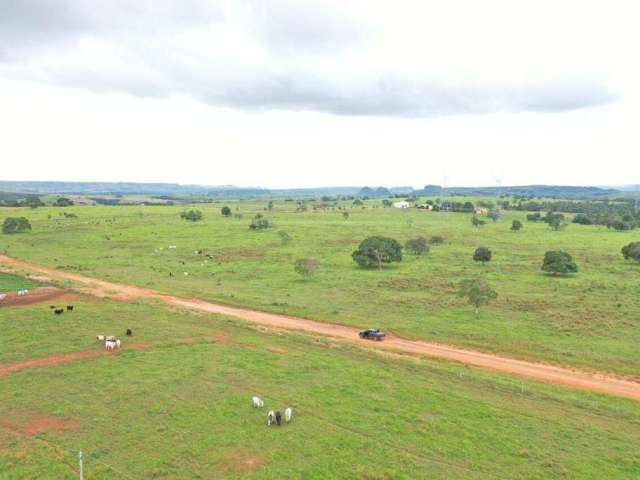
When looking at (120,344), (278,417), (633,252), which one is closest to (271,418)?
(278,417)

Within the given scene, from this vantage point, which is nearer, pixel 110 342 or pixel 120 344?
pixel 110 342

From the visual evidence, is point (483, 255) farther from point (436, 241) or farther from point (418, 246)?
point (436, 241)

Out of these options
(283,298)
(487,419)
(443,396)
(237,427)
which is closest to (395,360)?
(443,396)

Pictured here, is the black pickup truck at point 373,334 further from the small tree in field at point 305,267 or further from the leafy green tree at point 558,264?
the leafy green tree at point 558,264

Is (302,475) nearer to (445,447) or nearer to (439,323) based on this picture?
(445,447)

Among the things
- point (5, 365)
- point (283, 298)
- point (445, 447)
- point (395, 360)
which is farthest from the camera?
point (283, 298)
